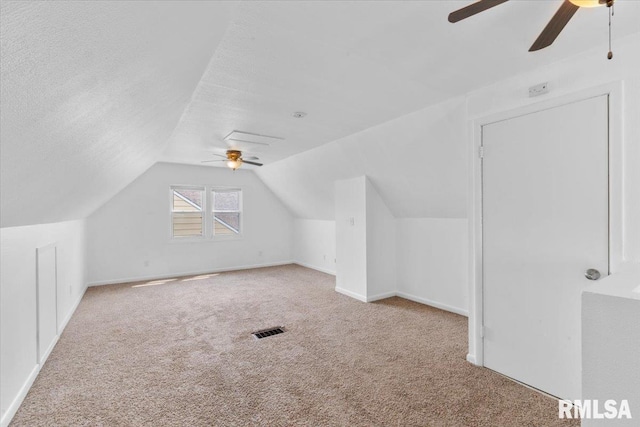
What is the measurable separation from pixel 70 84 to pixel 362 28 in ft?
4.72

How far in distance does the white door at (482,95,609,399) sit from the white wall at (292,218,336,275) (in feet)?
13.2

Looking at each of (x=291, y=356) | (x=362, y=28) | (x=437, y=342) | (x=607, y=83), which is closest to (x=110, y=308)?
(x=291, y=356)

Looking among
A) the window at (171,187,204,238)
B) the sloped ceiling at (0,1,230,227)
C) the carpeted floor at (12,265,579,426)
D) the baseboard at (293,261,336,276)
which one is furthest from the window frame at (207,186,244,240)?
the sloped ceiling at (0,1,230,227)

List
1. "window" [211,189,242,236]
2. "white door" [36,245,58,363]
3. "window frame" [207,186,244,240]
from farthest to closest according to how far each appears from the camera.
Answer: "window" [211,189,242,236]
"window frame" [207,186,244,240]
"white door" [36,245,58,363]

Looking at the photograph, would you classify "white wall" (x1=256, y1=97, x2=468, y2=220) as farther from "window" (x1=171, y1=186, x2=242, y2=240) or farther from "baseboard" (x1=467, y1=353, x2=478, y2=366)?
"window" (x1=171, y1=186, x2=242, y2=240)

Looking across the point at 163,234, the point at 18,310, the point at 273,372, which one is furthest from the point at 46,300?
the point at 163,234

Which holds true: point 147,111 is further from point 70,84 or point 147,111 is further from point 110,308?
point 110,308

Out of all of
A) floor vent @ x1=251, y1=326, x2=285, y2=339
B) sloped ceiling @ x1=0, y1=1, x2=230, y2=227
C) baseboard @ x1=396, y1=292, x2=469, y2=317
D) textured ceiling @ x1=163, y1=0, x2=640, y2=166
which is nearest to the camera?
sloped ceiling @ x1=0, y1=1, x2=230, y2=227

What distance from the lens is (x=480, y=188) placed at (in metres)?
2.63

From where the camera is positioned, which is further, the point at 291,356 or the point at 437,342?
the point at 437,342

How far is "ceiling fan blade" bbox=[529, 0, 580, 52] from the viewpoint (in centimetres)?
129

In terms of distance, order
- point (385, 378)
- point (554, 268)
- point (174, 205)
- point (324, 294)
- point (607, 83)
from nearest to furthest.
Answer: point (607, 83)
point (554, 268)
point (385, 378)
point (324, 294)
point (174, 205)

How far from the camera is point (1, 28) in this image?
26.7 inches

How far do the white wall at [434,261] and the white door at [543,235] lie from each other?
4.33ft
